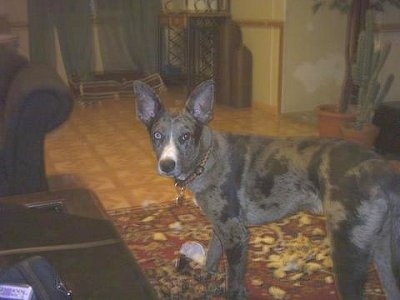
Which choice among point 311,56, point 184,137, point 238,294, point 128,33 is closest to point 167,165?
point 184,137

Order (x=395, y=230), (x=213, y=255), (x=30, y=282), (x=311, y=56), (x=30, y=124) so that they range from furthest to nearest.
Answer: (x=311, y=56)
(x=30, y=124)
(x=213, y=255)
(x=395, y=230)
(x=30, y=282)

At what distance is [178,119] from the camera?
5.58ft

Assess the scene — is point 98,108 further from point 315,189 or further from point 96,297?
point 96,297

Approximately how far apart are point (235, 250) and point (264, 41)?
3573 millimetres

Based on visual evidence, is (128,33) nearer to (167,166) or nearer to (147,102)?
(147,102)

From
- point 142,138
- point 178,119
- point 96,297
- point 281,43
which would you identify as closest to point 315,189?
point 178,119

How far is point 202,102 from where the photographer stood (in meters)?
1.74

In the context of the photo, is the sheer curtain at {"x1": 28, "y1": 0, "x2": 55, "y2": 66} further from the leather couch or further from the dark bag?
the dark bag

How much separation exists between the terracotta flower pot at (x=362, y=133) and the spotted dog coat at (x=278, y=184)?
155 centimetres

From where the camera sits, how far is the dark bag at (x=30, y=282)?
2.99ft

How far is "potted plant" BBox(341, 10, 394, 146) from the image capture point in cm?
317

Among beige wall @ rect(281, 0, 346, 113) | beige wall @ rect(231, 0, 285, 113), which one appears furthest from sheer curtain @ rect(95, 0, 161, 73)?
beige wall @ rect(281, 0, 346, 113)

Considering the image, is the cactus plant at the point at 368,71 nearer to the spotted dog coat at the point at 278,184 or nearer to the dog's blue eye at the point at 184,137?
the spotted dog coat at the point at 278,184

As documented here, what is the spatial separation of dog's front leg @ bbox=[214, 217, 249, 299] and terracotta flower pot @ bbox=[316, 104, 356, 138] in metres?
1.83
